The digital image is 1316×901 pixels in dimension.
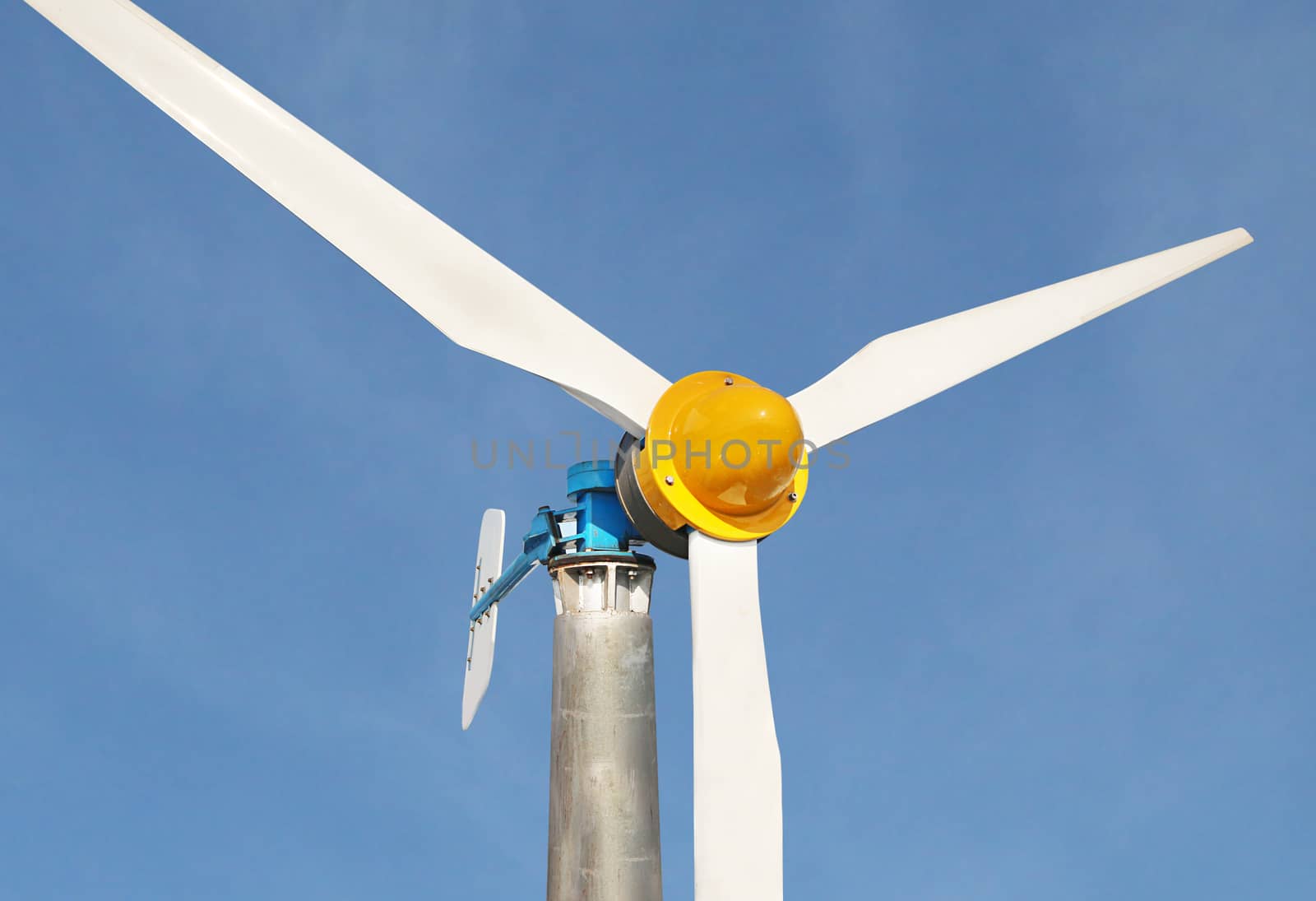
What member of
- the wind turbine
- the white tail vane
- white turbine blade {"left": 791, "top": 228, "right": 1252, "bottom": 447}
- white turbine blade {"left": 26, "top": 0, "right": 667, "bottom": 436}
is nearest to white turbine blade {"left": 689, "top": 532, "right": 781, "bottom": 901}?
the wind turbine

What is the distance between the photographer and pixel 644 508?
18.1ft

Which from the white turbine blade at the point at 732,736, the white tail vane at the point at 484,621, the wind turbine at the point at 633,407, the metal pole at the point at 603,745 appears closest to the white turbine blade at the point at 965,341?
the wind turbine at the point at 633,407

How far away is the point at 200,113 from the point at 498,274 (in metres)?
1.44

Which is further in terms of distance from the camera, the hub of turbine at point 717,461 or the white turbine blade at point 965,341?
the white turbine blade at point 965,341

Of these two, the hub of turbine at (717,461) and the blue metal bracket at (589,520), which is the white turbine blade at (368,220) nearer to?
the hub of turbine at (717,461)

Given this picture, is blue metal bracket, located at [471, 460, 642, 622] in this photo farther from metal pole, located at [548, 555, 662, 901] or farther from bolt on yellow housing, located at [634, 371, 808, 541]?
bolt on yellow housing, located at [634, 371, 808, 541]

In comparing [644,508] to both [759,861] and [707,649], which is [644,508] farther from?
[759,861]

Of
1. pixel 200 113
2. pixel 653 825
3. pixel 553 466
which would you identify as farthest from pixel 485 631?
pixel 200 113

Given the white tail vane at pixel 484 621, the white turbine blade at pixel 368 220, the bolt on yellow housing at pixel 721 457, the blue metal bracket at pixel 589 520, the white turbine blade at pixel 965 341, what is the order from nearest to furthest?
the white turbine blade at pixel 368 220 → the bolt on yellow housing at pixel 721 457 → the blue metal bracket at pixel 589 520 → the white turbine blade at pixel 965 341 → the white tail vane at pixel 484 621

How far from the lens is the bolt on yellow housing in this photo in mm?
5172

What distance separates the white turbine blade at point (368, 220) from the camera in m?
4.90

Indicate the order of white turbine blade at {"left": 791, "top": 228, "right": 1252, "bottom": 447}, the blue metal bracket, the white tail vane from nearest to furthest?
the blue metal bracket < white turbine blade at {"left": 791, "top": 228, "right": 1252, "bottom": 447} < the white tail vane

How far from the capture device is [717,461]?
519 cm

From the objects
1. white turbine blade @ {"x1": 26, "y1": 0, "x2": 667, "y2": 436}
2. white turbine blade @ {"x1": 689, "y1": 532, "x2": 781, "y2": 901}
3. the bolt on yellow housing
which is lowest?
white turbine blade @ {"x1": 689, "y1": 532, "x2": 781, "y2": 901}
